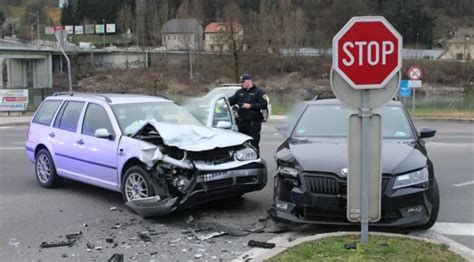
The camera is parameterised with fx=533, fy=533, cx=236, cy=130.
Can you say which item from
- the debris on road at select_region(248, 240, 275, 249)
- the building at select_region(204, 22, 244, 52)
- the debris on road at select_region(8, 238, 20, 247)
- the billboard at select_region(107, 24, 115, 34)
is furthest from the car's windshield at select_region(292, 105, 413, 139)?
the billboard at select_region(107, 24, 115, 34)

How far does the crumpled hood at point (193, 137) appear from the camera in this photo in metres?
6.80

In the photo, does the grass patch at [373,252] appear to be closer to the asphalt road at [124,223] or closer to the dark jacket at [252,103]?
the asphalt road at [124,223]

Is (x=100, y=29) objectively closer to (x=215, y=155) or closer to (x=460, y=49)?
(x=460, y=49)

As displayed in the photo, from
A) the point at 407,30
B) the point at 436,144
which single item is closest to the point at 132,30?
the point at 407,30

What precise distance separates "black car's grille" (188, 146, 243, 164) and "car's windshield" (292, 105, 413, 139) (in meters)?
0.94

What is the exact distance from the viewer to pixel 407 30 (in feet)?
392

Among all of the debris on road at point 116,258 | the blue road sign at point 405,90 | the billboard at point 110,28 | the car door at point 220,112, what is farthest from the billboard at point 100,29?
the debris on road at point 116,258

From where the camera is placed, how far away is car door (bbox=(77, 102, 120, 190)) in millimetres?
7430

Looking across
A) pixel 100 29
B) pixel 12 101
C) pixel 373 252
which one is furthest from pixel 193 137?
pixel 100 29

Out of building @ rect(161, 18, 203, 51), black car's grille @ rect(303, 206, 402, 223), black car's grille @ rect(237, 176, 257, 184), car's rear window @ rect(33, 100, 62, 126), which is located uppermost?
building @ rect(161, 18, 203, 51)

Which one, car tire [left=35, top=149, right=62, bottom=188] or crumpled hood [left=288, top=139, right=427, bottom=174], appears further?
car tire [left=35, top=149, right=62, bottom=188]

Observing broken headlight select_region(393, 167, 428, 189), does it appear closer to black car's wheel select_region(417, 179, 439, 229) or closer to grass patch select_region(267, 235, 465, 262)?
black car's wheel select_region(417, 179, 439, 229)

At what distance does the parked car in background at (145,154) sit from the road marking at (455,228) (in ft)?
7.51

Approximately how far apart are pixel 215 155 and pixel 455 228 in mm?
3038
